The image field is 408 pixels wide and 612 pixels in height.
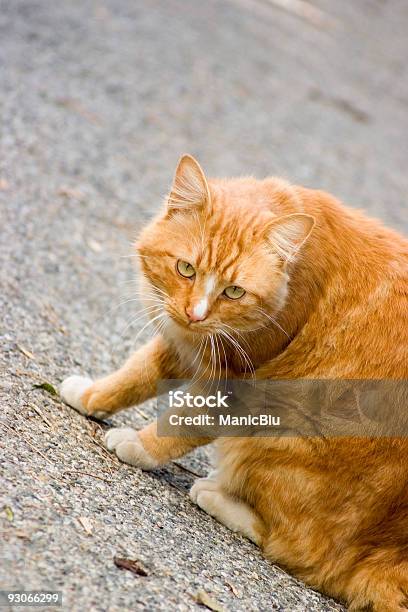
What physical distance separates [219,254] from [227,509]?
1.10m

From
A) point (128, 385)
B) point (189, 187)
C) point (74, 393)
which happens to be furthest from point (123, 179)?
point (189, 187)

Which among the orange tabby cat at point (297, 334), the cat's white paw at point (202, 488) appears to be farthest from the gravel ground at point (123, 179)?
the orange tabby cat at point (297, 334)

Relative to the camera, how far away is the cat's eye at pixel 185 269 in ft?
11.0

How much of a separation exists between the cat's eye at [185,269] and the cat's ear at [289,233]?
0.32 metres

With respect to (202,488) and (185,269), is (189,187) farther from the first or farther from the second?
(202,488)

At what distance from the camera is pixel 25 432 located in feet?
11.2

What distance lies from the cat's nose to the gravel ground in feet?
2.48

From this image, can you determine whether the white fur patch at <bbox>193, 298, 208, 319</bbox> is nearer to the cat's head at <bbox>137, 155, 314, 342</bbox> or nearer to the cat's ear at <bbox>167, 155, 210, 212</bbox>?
the cat's head at <bbox>137, 155, 314, 342</bbox>

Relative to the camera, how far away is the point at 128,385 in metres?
3.78

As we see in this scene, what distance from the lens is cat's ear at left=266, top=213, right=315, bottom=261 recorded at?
127 inches

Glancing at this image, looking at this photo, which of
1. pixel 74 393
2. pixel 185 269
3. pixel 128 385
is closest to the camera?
pixel 185 269

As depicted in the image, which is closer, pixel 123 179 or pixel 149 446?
pixel 149 446

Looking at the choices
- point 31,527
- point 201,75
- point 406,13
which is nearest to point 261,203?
point 31,527

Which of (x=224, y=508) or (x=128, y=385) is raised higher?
(x=128, y=385)
